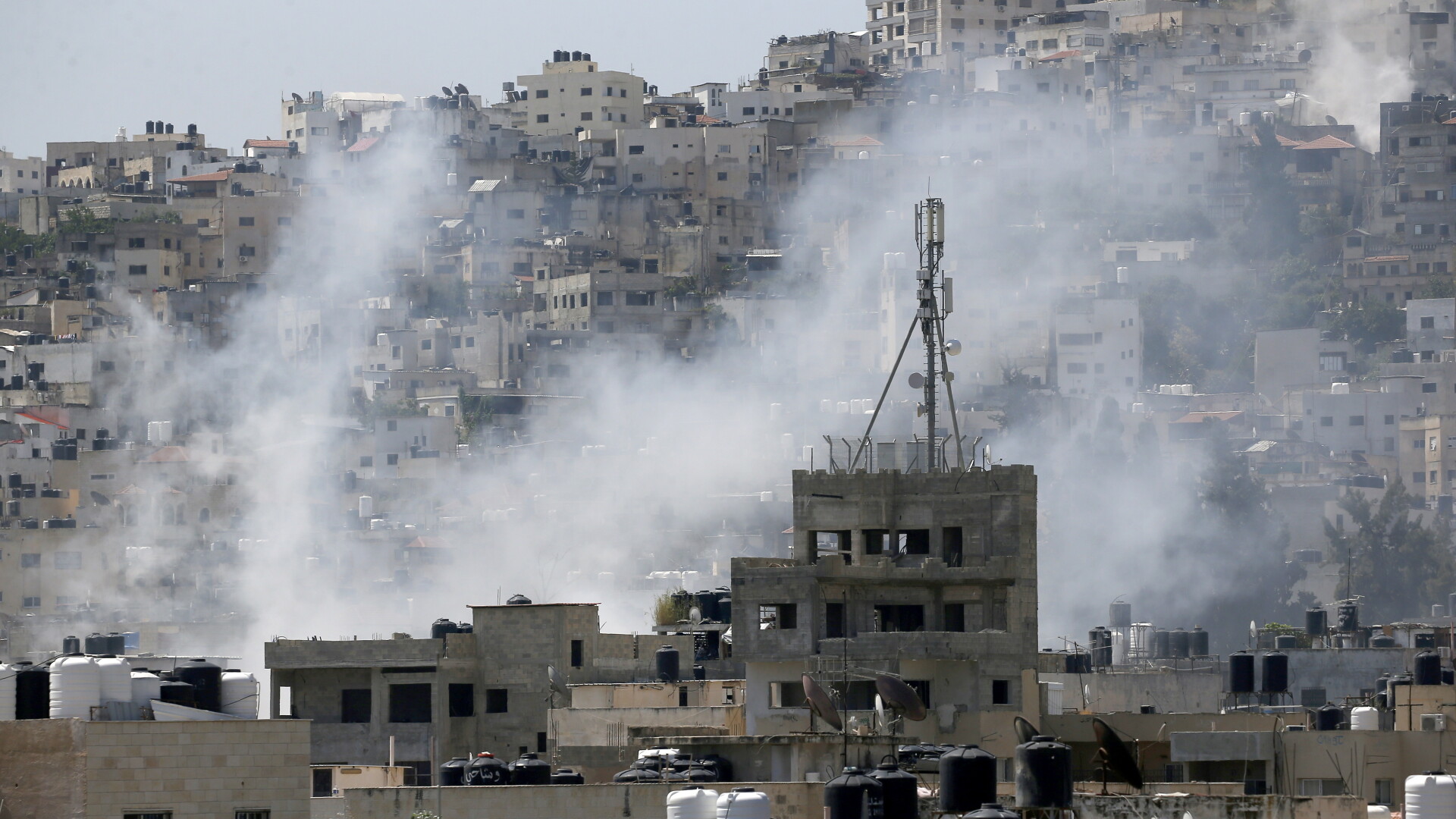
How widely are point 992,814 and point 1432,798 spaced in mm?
4360

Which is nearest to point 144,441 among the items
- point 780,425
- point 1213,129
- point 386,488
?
point 386,488

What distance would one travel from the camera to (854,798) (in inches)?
830

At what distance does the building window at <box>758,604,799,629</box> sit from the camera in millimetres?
36969

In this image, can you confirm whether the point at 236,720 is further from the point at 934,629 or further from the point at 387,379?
the point at 387,379

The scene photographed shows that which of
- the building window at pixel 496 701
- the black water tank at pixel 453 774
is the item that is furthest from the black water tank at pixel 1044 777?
the building window at pixel 496 701

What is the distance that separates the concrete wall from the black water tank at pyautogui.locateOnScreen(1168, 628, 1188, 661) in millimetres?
32744

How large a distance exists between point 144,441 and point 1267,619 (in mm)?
44377

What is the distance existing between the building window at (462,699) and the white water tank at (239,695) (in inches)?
755

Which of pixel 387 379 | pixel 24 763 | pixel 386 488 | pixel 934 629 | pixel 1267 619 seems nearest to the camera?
pixel 24 763

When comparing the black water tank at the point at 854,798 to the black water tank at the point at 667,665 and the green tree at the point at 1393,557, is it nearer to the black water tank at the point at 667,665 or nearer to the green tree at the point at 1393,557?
the black water tank at the point at 667,665

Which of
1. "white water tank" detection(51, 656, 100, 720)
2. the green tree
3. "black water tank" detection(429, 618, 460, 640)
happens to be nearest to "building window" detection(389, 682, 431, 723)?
"black water tank" detection(429, 618, 460, 640)

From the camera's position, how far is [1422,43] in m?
157

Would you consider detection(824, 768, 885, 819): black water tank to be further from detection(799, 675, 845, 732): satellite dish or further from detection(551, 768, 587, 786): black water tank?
detection(799, 675, 845, 732): satellite dish

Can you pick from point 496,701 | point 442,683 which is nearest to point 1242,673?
point 496,701
